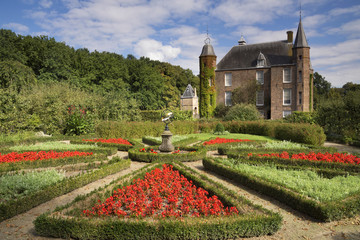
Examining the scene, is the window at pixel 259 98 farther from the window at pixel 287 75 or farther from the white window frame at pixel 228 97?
the white window frame at pixel 228 97

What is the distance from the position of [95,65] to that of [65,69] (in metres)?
4.99

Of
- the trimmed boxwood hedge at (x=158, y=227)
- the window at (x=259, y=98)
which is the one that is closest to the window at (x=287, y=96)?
the window at (x=259, y=98)

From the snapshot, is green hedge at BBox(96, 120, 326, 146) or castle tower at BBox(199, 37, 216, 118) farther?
castle tower at BBox(199, 37, 216, 118)

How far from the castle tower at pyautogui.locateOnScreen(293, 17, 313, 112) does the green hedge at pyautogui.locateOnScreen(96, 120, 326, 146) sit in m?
13.5

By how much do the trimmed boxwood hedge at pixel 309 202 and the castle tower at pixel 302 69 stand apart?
26637mm

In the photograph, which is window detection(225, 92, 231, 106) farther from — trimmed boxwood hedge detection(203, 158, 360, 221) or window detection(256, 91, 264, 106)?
trimmed boxwood hedge detection(203, 158, 360, 221)

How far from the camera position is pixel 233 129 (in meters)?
21.0

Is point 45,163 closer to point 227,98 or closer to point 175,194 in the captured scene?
point 175,194

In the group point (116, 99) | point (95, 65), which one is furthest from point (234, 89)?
point (95, 65)

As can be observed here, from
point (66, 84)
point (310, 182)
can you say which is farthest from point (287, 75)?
point (310, 182)

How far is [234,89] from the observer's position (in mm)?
33250

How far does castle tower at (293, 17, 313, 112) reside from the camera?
2917cm

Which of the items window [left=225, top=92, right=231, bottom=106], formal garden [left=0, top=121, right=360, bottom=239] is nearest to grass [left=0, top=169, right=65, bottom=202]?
formal garden [left=0, top=121, right=360, bottom=239]

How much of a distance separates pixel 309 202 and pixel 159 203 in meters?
3.03
